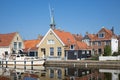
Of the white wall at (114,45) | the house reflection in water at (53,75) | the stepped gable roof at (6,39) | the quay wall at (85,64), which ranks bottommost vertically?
the house reflection in water at (53,75)

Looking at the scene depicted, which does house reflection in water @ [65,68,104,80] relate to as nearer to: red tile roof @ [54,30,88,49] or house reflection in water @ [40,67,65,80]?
house reflection in water @ [40,67,65,80]

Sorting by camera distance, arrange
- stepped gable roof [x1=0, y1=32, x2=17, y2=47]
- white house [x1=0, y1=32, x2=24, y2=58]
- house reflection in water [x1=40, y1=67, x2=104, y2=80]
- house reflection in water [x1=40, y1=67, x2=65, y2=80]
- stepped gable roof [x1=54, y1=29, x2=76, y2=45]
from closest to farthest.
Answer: house reflection in water [x1=40, y1=67, x2=104, y2=80] → house reflection in water [x1=40, y1=67, x2=65, y2=80] → stepped gable roof [x1=54, y1=29, x2=76, y2=45] → white house [x1=0, y1=32, x2=24, y2=58] → stepped gable roof [x1=0, y1=32, x2=17, y2=47]

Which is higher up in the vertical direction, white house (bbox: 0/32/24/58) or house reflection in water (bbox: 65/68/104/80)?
white house (bbox: 0/32/24/58)

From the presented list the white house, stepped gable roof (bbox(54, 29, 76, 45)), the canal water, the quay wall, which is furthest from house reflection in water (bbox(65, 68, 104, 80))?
the white house

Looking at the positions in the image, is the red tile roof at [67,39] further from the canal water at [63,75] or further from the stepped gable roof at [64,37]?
the canal water at [63,75]

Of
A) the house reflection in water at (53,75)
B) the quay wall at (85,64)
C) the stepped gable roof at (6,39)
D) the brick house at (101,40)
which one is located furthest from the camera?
the brick house at (101,40)

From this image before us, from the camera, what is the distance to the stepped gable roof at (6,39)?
6287cm

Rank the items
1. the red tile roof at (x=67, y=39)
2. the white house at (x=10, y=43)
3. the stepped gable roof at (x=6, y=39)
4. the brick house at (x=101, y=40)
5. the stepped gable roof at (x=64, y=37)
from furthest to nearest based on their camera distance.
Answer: the brick house at (x=101, y=40), the stepped gable roof at (x=6, y=39), the white house at (x=10, y=43), the stepped gable roof at (x=64, y=37), the red tile roof at (x=67, y=39)

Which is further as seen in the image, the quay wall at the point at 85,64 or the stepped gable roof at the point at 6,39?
the stepped gable roof at the point at 6,39

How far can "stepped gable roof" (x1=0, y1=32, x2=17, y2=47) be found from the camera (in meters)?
62.9

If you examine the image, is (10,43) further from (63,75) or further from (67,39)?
(63,75)

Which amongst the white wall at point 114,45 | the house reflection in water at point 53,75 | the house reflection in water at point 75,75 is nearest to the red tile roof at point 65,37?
the white wall at point 114,45

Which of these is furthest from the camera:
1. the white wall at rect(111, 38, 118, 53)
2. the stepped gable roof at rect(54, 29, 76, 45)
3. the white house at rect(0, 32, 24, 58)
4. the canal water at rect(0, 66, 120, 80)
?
the white house at rect(0, 32, 24, 58)

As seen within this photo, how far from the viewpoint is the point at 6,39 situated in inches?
2539
